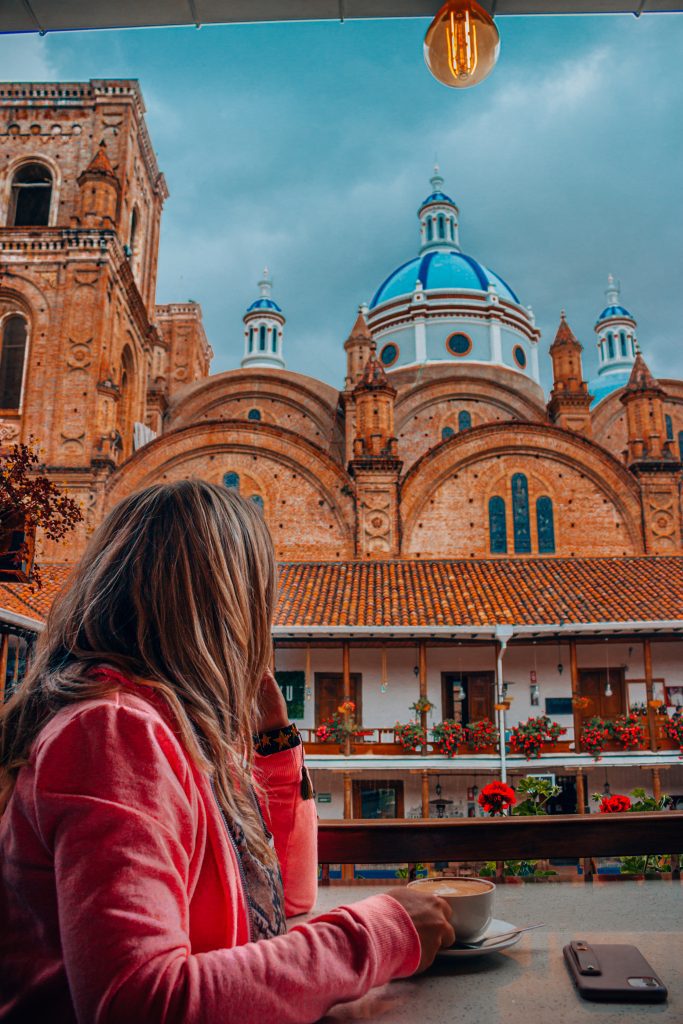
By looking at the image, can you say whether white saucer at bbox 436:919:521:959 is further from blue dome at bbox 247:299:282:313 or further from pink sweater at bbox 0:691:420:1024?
blue dome at bbox 247:299:282:313

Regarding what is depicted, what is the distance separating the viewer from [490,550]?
2186cm

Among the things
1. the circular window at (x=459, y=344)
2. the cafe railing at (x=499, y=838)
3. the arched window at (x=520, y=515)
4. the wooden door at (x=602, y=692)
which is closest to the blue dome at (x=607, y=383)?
the circular window at (x=459, y=344)

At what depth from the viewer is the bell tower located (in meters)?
21.4

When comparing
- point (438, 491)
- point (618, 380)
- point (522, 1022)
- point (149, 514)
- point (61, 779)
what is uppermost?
point (618, 380)

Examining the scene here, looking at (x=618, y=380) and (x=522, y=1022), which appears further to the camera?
(x=618, y=380)

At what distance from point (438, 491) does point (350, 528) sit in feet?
9.10

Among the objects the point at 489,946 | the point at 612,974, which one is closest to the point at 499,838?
the point at 489,946

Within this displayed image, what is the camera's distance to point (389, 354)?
36094mm

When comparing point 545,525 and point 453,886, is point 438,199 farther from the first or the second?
point 453,886

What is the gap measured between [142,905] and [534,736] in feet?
48.3

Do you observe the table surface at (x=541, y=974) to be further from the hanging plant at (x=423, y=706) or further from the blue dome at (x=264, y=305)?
the blue dome at (x=264, y=305)

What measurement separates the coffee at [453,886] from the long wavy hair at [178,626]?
562 mm

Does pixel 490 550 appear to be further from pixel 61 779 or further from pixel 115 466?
pixel 61 779

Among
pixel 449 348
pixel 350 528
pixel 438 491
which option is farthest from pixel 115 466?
pixel 449 348
